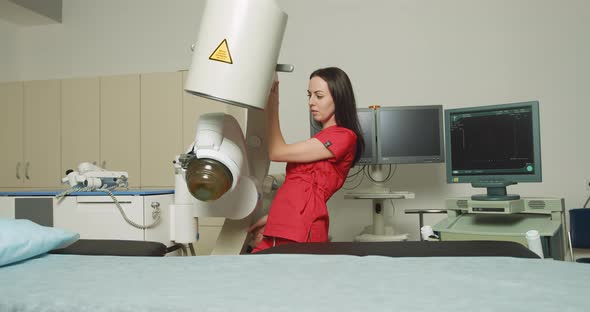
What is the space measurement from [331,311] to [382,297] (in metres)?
0.10

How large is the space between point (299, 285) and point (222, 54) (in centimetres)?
60

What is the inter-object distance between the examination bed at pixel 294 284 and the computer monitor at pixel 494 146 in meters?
1.39

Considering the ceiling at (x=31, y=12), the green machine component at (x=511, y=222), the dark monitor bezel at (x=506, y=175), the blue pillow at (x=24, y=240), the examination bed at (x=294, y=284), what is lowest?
the green machine component at (x=511, y=222)

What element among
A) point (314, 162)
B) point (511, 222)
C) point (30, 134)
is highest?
point (30, 134)

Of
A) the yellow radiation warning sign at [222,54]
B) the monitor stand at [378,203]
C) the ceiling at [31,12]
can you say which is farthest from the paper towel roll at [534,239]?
the ceiling at [31,12]

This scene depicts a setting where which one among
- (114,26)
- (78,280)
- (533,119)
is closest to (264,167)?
(78,280)

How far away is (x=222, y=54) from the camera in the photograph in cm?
118

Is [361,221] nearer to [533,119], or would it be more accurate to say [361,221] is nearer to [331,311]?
[533,119]

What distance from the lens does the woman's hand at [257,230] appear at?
5.76 ft

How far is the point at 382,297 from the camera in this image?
0.72m

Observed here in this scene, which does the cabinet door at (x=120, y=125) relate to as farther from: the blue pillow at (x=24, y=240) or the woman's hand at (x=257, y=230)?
the blue pillow at (x=24, y=240)

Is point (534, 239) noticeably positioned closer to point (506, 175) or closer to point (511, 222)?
point (511, 222)

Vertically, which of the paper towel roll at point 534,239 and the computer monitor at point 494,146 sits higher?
the computer monitor at point 494,146

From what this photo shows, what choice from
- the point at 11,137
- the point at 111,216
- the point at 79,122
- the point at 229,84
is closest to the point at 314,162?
the point at 229,84
